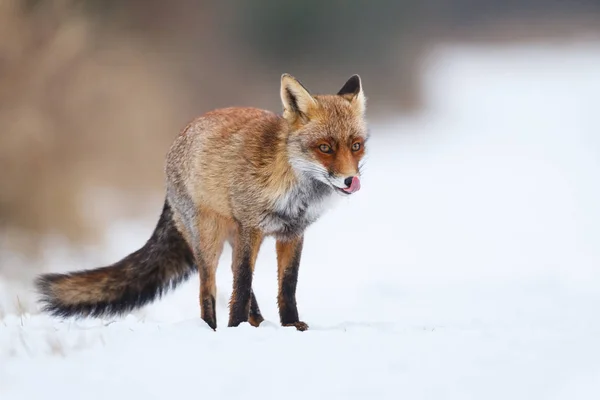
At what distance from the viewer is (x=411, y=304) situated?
6254 mm

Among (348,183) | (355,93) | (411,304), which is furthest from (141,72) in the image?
(348,183)

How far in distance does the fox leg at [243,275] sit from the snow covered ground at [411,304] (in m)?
0.23

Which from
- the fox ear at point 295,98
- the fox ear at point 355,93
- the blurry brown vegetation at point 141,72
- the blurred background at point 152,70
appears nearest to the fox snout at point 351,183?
the fox ear at point 295,98

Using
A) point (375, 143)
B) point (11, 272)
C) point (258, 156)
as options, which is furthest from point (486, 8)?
point (258, 156)

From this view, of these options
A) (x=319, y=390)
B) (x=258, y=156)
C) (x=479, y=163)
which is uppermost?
(x=258, y=156)

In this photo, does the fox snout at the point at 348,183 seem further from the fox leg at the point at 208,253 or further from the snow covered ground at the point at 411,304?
the fox leg at the point at 208,253

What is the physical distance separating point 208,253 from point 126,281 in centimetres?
70

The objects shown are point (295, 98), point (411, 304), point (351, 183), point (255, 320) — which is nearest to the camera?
point (351, 183)

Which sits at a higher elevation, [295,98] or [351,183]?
[295,98]

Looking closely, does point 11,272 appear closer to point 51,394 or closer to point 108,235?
point 108,235

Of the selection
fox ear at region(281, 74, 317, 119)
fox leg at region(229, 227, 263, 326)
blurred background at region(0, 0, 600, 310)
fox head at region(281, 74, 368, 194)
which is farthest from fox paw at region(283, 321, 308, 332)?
blurred background at region(0, 0, 600, 310)

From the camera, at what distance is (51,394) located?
3.27 m

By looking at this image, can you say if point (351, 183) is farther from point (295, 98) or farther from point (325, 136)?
point (295, 98)

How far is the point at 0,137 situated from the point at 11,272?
1.55m
